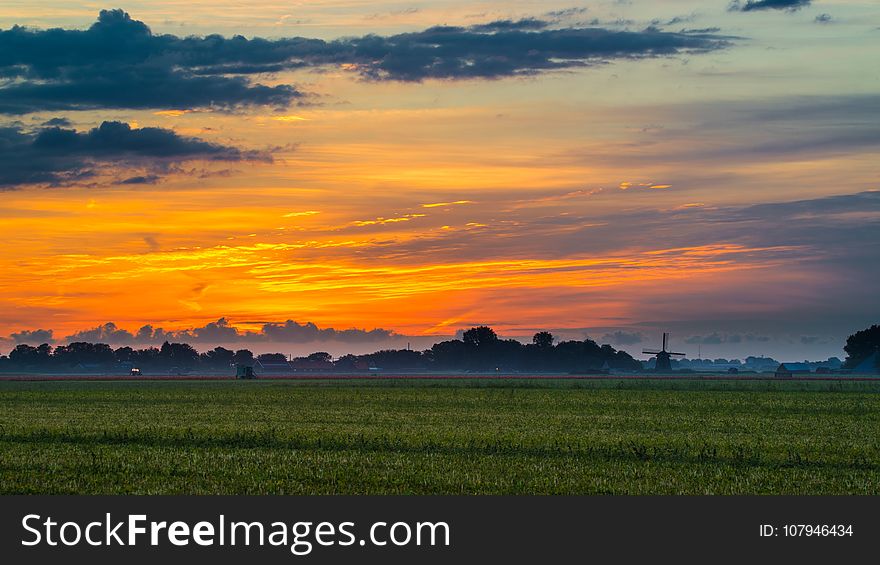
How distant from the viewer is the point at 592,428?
43.8 metres

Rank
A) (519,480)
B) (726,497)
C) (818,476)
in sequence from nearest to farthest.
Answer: (726,497) < (519,480) < (818,476)

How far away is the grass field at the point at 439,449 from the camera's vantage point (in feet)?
84.1

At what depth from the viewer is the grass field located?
2562 cm

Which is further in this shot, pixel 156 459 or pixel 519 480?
pixel 156 459

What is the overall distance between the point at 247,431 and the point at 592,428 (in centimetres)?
1435

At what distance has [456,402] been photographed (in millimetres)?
68062

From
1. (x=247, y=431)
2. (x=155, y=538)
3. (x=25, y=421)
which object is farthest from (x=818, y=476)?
(x=25, y=421)

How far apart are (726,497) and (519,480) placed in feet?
17.5

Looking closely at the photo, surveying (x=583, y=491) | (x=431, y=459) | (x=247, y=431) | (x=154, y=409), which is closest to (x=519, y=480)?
(x=583, y=491)

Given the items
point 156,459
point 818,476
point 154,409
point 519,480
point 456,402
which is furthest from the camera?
point 456,402

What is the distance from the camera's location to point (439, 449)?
113ft

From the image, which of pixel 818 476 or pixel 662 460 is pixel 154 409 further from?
pixel 818 476

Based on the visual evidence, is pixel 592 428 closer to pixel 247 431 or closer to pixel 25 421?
pixel 247 431

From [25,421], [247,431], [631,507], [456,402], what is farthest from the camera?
[456,402]
